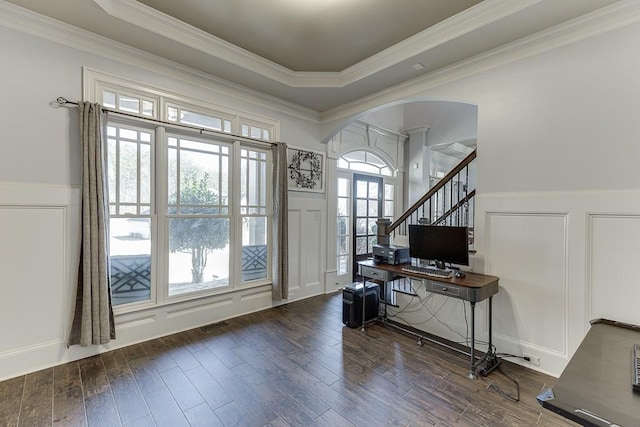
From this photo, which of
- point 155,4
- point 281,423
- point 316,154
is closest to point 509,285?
point 281,423

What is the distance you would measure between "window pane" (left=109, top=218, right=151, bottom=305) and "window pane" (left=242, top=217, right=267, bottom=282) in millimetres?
1122

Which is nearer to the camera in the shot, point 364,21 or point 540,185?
point 540,185

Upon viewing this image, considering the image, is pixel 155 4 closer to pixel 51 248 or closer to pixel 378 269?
pixel 51 248

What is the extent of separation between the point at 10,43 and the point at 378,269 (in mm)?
3833

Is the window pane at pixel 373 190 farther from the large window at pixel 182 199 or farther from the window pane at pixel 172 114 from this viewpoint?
the window pane at pixel 172 114

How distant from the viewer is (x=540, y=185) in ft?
8.27

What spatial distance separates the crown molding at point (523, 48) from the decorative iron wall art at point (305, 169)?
3.66ft

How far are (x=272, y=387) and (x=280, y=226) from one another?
206 centimetres

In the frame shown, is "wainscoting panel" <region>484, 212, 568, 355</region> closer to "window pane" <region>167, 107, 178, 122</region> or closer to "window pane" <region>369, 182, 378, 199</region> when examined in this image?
"window pane" <region>369, 182, 378, 199</region>

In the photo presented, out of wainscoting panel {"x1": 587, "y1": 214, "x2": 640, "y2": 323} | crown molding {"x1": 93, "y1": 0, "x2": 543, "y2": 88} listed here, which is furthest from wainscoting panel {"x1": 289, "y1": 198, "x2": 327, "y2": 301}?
wainscoting panel {"x1": 587, "y1": 214, "x2": 640, "y2": 323}

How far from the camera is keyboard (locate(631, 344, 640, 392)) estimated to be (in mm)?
1044

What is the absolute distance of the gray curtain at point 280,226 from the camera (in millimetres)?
3928

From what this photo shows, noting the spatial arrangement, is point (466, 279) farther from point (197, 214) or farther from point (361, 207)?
point (361, 207)

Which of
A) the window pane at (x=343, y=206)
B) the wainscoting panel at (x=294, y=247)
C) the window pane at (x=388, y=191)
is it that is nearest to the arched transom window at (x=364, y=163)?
the window pane at (x=388, y=191)
